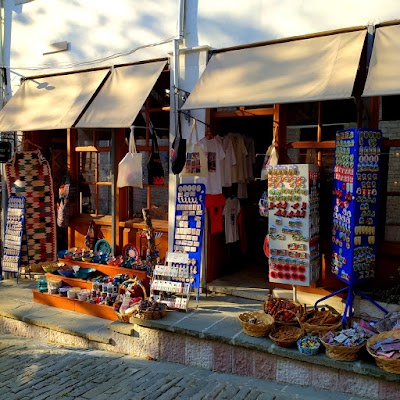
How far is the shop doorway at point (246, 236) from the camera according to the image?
7.30 metres

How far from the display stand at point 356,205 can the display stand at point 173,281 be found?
2.05 metres

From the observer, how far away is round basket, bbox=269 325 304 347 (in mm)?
5066

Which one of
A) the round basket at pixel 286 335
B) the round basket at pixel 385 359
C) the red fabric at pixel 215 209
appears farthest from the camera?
the red fabric at pixel 215 209

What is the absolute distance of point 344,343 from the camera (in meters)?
4.76

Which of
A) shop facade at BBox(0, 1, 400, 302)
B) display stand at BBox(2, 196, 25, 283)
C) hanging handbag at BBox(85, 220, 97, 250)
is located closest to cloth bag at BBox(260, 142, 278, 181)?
shop facade at BBox(0, 1, 400, 302)

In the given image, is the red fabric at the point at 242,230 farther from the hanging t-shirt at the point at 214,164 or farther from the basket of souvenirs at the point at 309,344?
the basket of souvenirs at the point at 309,344

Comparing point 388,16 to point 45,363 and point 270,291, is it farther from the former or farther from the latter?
point 45,363

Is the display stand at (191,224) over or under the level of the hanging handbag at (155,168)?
under

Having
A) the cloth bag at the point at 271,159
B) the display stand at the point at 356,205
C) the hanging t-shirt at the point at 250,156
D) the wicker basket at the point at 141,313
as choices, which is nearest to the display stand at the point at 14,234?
the wicker basket at the point at 141,313

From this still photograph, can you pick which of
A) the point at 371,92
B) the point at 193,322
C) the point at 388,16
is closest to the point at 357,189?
the point at 371,92

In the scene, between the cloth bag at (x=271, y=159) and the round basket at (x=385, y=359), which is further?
the cloth bag at (x=271, y=159)

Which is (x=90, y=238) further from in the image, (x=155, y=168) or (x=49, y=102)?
(x=49, y=102)

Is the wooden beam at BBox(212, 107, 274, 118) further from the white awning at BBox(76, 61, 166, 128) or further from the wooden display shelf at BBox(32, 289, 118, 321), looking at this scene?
the wooden display shelf at BBox(32, 289, 118, 321)

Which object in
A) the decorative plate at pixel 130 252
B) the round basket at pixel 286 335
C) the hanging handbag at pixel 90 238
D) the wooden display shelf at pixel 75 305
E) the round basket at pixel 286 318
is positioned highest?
the hanging handbag at pixel 90 238
